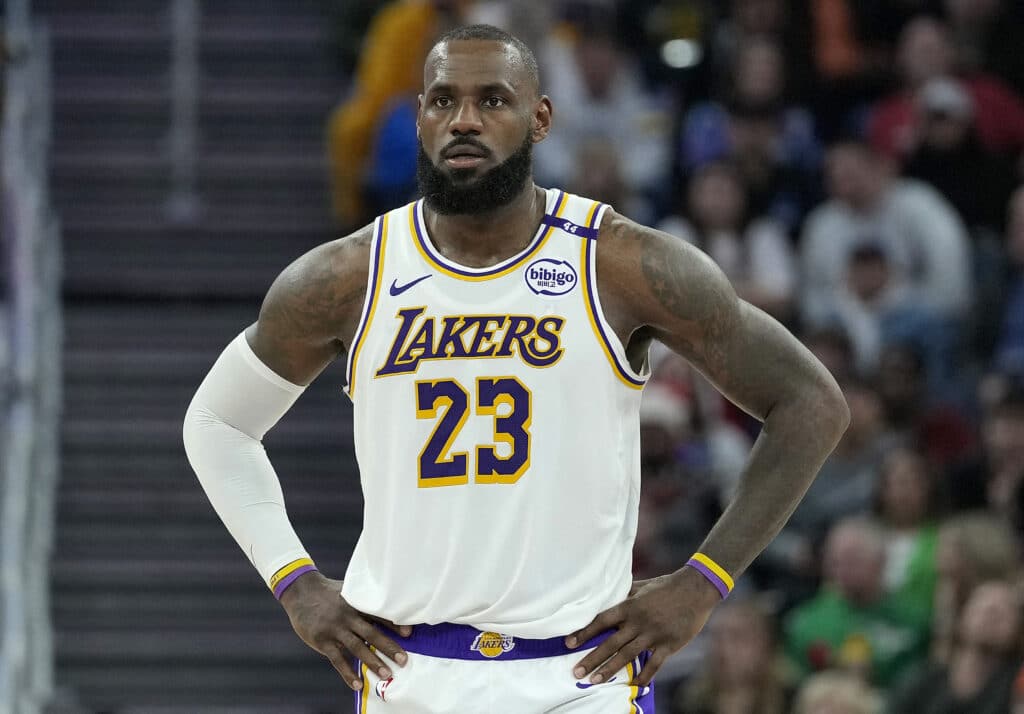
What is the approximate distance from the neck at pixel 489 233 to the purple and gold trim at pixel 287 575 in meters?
0.90

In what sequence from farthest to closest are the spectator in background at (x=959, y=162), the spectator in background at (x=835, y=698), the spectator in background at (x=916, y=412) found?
the spectator in background at (x=959, y=162), the spectator in background at (x=916, y=412), the spectator in background at (x=835, y=698)

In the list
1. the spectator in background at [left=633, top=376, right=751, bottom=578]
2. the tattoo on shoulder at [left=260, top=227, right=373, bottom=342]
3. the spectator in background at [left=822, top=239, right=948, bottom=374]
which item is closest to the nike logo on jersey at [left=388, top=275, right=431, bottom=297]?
the tattoo on shoulder at [left=260, top=227, right=373, bottom=342]

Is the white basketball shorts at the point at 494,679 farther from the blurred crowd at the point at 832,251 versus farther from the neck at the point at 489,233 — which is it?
the blurred crowd at the point at 832,251

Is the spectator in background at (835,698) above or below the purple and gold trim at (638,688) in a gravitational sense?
below

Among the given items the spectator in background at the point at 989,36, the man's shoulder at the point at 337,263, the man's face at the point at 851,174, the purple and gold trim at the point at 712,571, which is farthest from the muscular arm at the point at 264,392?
the spectator in background at the point at 989,36

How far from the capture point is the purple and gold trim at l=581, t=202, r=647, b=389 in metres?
4.54

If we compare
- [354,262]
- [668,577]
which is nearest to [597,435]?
[668,577]

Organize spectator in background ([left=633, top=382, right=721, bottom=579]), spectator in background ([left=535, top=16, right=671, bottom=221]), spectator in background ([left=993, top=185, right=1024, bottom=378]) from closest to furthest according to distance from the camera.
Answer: spectator in background ([left=633, top=382, right=721, bottom=579]) → spectator in background ([left=993, top=185, right=1024, bottom=378]) → spectator in background ([left=535, top=16, right=671, bottom=221])

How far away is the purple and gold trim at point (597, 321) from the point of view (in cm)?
454

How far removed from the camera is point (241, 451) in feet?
16.2

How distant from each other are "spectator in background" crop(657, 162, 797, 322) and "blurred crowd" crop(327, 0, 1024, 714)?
0.7 inches

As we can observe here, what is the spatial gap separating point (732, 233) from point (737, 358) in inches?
215

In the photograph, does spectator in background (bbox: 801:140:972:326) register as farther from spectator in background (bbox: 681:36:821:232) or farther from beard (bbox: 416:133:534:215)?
beard (bbox: 416:133:534:215)

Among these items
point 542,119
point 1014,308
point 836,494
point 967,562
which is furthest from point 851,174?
point 542,119
